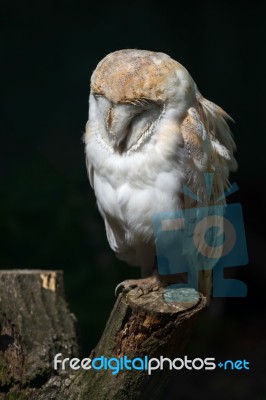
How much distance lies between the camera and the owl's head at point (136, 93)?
2.27m

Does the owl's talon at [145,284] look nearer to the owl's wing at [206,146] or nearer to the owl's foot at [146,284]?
the owl's foot at [146,284]

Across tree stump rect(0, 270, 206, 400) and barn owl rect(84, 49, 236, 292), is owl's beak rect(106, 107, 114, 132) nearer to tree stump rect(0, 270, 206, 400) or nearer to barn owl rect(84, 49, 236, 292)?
barn owl rect(84, 49, 236, 292)

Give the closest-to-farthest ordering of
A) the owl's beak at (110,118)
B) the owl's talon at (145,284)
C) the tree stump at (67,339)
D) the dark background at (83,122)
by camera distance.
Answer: the tree stump at (67,339) < the owl's beak at (110,118) < the owl's talon at (145,284) < the dark background at (83,122)

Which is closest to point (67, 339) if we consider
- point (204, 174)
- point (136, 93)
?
point (204, 174)

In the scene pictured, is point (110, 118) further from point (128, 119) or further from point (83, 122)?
point (83, 122)

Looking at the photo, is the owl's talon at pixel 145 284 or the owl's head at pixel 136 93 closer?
the owl's head at pixel 136 93

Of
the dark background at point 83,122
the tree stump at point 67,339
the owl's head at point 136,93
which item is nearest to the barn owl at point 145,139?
the owl's head at point 136,93

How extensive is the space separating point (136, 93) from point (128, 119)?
10cm

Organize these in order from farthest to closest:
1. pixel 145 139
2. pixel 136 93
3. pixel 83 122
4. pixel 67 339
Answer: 1. pixel 83 122
2. pixel 67 339
3. pixel 145 139
4. pixel 136 93

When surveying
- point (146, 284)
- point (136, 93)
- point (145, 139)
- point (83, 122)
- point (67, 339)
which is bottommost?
point (67, 339)

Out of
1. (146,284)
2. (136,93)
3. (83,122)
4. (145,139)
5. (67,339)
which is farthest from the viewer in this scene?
(83,122)

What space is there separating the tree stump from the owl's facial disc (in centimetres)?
48

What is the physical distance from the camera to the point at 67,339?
9.00 ft

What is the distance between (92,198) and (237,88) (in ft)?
3.16
